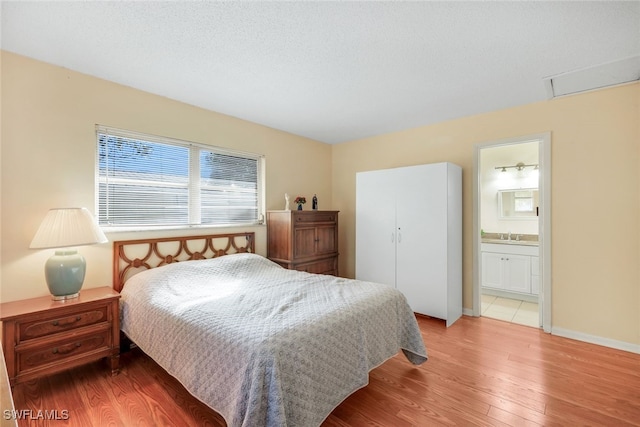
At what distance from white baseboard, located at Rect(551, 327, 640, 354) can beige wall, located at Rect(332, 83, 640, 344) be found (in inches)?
1.2

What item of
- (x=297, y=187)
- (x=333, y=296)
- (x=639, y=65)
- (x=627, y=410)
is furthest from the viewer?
(x=297, y=187)

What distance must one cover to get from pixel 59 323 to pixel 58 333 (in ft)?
0.22

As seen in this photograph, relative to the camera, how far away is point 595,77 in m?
2.54

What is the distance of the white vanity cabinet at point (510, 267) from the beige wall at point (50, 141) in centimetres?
436

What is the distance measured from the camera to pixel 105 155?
8.66 ft

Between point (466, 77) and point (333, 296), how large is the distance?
2198 millimetres

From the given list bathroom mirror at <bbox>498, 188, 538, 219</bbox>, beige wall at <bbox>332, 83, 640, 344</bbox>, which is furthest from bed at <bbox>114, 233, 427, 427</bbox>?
bathroom mirror at <bbox>498, 188, 538, 219</bbox>

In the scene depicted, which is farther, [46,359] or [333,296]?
[333,296]

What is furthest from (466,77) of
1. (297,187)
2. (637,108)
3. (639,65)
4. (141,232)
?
(141,232)

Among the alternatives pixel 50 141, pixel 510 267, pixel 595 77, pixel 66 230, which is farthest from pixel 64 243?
pixel 510 267

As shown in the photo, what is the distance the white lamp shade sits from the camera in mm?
2104

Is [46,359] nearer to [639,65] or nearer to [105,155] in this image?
[105,155]

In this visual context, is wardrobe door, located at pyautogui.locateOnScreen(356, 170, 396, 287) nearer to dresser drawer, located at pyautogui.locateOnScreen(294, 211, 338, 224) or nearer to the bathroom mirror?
dresser drawer, located at pyautogui.locateOnScreen(294, 211, 338, 224)

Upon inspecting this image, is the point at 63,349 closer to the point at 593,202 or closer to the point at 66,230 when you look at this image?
the point at 66,230
